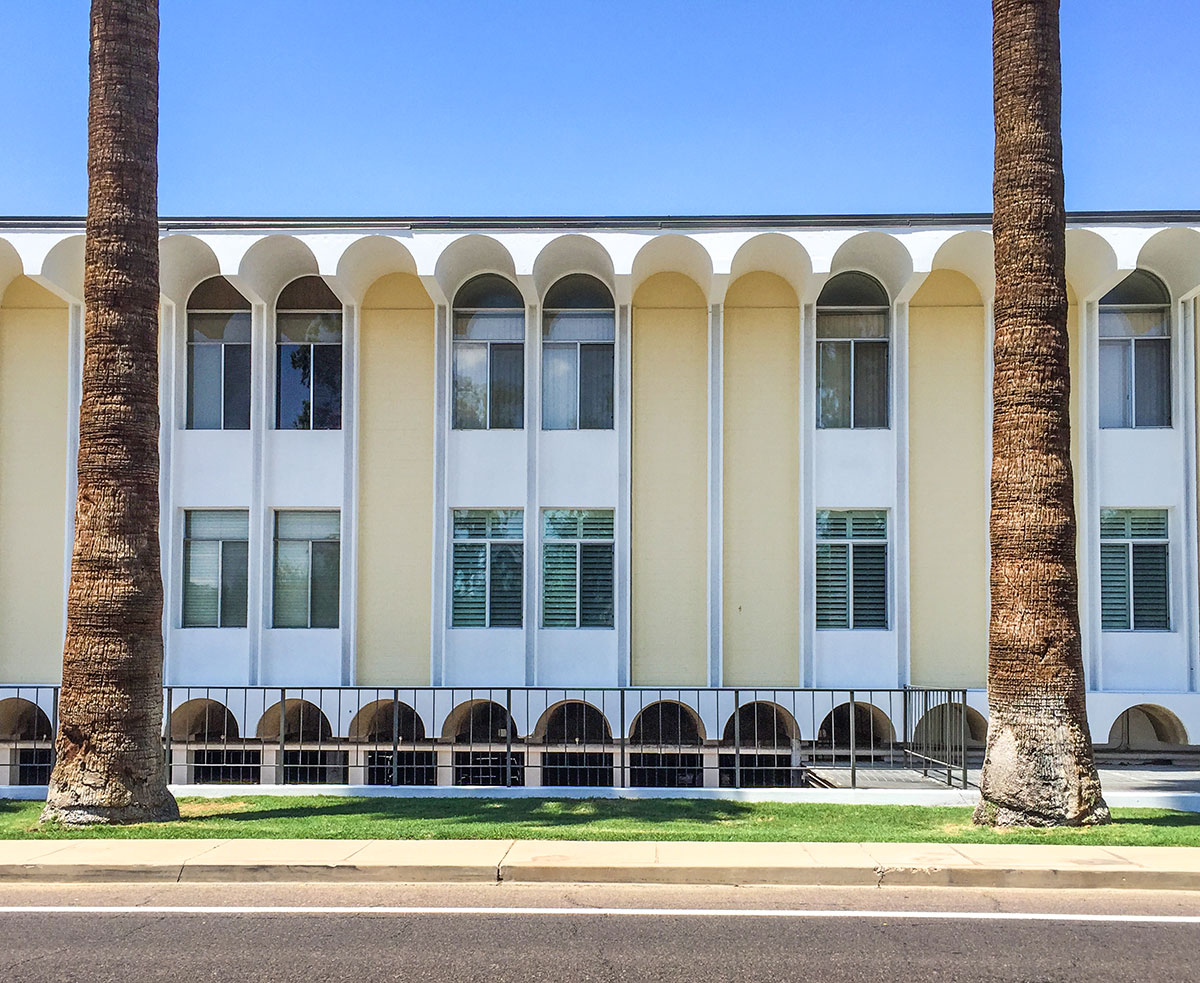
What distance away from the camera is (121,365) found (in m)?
12.1

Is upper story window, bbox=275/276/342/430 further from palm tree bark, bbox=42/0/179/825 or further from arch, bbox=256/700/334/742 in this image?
palm tree bark, bbox=42/0/179/825

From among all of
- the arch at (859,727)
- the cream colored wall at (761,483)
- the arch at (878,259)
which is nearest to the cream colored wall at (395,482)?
the cream colored wall at (761,483)

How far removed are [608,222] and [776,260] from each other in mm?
2835

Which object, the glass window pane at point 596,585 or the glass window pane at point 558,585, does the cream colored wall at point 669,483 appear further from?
the glass window pane at point 558,585

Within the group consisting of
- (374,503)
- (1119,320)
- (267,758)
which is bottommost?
(267,758)

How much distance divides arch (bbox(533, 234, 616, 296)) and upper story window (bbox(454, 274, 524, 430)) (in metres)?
0.69

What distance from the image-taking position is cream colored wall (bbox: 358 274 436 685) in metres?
18.9

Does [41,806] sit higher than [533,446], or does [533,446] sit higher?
[533,446]

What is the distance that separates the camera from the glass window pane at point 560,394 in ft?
63.1

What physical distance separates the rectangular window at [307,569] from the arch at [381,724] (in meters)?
1.71

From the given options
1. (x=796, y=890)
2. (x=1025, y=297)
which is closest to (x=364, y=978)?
(x=796, y=890)

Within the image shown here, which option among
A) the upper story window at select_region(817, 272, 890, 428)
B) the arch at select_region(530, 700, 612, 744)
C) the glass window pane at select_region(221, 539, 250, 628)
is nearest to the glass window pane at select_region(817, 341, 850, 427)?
the upper story window at select_region(817, 272, 890, 428)

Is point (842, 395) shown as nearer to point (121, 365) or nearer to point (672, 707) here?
point (672, 707)

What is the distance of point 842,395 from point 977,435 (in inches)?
91.5
